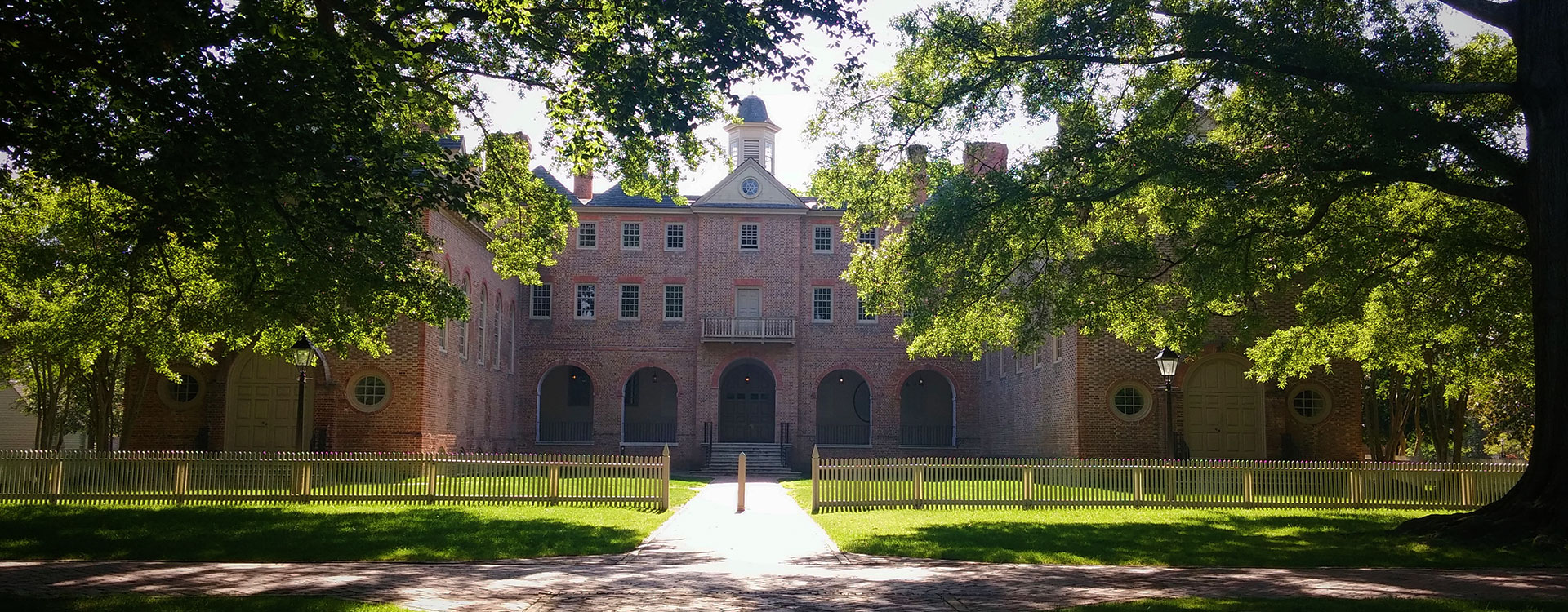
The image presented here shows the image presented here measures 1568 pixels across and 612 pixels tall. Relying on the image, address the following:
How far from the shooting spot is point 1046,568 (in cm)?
1196

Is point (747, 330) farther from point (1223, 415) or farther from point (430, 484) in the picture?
point (430, 484)

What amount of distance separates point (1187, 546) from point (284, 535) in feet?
35.2

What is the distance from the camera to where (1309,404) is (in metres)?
28.2

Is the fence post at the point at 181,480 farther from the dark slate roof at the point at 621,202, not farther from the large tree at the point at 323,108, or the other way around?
the dark slate roof at the point at 621,202

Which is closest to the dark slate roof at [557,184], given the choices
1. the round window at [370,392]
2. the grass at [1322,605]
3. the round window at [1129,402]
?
the round window at [370,392]

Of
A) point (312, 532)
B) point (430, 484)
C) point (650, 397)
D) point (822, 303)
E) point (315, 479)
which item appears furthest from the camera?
point (650, 397)

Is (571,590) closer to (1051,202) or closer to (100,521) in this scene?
(100,521)

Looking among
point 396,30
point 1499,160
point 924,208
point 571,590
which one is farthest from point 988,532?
point 396,30

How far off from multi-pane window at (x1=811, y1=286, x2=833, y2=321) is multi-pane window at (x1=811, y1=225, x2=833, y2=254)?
1.33 metres

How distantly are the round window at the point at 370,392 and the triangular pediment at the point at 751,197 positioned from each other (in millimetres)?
14238

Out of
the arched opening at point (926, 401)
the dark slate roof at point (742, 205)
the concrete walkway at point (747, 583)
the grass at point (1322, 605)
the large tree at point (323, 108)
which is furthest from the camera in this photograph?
the arched opening at point (926, 401)

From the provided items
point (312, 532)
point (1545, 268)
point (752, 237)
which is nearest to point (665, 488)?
point (312, 532)

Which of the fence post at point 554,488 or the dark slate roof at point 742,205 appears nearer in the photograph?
the fence post at point 554,488

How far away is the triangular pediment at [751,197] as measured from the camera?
40062 mm
